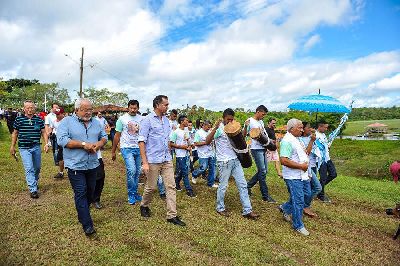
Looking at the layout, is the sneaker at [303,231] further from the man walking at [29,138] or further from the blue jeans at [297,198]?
the man walking at [29,138]

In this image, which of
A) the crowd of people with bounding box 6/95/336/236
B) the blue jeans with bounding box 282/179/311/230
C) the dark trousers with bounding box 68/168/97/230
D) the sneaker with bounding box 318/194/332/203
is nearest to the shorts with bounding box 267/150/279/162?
the crowd of people with bounding box 6/95/336/236

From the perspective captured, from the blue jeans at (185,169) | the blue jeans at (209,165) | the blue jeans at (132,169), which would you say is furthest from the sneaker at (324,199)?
the blue jeans at (132,169)

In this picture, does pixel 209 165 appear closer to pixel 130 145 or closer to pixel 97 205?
pixel 130 145

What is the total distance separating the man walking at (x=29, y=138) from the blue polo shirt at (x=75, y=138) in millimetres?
2367

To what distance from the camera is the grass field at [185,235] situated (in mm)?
4414

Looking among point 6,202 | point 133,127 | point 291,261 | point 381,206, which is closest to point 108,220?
point 133,127

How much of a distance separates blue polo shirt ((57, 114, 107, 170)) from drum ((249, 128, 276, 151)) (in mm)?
3304

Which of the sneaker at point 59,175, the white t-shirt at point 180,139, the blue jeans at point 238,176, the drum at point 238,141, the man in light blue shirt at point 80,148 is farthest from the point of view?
the sneaker at point 59,175

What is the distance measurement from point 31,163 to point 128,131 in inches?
87.5

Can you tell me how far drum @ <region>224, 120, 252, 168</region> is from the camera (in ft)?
19.7

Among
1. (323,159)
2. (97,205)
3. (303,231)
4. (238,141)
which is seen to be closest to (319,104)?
(323,159)

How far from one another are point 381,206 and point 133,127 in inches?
254

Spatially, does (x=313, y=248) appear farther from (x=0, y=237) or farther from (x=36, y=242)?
(x=0, y=237)

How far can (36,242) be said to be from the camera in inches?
185
